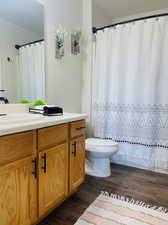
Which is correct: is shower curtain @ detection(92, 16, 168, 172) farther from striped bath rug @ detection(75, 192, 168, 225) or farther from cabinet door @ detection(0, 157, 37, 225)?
cabinet door @ detection(0, 157, 37, 225)

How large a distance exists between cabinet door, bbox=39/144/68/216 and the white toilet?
64 cm

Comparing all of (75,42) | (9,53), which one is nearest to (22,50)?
(9,53)

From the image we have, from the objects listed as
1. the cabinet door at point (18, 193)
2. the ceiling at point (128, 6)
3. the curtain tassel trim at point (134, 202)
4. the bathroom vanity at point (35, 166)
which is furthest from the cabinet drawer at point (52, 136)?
the ceiling at point (128, 6)

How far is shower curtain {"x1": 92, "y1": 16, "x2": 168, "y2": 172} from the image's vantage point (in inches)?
81.8

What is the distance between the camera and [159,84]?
209cm

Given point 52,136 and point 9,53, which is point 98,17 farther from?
point 52,136

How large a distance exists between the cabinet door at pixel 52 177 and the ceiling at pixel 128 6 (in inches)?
91.0

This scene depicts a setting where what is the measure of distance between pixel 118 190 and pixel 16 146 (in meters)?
1.31

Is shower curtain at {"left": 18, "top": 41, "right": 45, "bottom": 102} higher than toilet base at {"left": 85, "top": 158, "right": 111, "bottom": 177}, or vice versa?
shower curtain at {"left": 18, "top": 41, "right": 45, "bottom": 102}

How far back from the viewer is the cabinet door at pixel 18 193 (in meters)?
0.95

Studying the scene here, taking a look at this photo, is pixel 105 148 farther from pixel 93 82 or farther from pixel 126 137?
pixel 93 82

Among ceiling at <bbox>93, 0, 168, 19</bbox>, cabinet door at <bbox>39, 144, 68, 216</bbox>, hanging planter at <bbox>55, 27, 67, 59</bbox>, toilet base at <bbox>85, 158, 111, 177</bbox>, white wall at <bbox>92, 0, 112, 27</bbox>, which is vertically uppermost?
ceiling at <bbox>93, 0, 168, 19</bbox>

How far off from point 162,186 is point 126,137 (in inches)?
28.4

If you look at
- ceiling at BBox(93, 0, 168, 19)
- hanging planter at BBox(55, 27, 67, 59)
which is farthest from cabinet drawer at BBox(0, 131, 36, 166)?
ceiling at BBox(93, 0, 168, 19)
